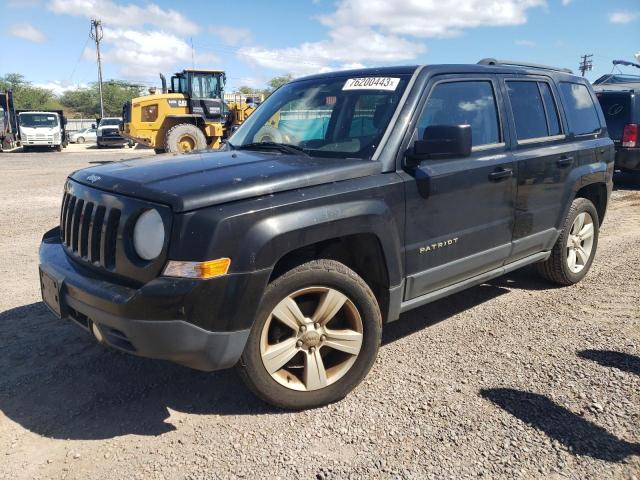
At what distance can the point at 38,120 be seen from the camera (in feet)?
93.5

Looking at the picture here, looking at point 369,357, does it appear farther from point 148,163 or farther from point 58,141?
point 58,141

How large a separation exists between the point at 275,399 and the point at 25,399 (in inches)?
59.7

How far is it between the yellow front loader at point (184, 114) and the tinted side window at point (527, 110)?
14.8 meters

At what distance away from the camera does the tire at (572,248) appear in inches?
193

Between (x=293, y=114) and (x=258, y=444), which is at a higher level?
(x=293, y=114)

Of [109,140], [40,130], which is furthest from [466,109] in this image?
[109,140]

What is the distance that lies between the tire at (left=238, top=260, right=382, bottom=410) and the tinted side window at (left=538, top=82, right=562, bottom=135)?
254cm

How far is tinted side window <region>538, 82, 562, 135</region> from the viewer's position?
4.61 metres

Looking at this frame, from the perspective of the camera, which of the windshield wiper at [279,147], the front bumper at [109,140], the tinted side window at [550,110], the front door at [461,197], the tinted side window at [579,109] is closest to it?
the front door at [461,197]

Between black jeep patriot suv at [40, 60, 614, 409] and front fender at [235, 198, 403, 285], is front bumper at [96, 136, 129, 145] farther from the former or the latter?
front fender at [235, 198, 403, 285]

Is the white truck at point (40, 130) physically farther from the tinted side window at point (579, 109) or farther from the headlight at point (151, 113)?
the tinted side window at point (579, 109)

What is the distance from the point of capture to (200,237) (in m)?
2.55

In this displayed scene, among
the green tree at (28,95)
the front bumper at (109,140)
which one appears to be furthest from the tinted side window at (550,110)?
the green tree at (28,95)

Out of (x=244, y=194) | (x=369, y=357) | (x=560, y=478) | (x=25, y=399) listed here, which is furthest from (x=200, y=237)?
(x=560, y=478)
